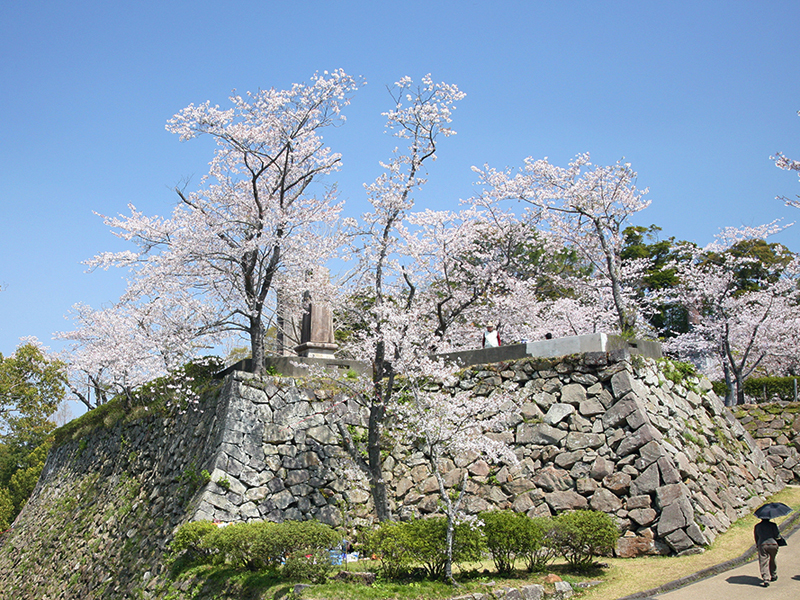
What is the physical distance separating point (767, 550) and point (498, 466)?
15.6 ft

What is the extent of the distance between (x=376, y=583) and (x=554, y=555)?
282 cm

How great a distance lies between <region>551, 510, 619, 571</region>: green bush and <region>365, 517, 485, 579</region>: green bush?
4.10ft

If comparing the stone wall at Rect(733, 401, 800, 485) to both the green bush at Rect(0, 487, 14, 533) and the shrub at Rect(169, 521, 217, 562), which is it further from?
the green bush at Rect(0, 487, 14, 533)

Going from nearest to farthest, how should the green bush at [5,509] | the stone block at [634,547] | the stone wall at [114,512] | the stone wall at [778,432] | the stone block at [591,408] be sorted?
1. the stone block at [634,547]
2. the stone block at [591,408]
3. the stone wall at [114,512]
4. the stone wall at [778,432]
5. the green bush at [5,509]

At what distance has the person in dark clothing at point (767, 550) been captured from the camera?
7730 millimetres

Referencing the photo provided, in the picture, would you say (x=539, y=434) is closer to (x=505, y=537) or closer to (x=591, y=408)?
(x=591, y=408)

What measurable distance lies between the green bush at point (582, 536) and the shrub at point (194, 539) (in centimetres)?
557

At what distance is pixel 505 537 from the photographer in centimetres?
833

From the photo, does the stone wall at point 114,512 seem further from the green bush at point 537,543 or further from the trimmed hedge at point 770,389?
the trimmed hedge at point 770,389

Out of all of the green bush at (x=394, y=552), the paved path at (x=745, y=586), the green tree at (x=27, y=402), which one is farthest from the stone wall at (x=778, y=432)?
the green tree at (x=27, y=402)

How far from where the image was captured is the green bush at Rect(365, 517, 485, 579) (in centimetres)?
815

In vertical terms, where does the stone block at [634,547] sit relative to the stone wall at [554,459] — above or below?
below

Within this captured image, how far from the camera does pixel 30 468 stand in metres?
29.2

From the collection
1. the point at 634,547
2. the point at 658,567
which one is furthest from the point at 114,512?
the point at 658,567
